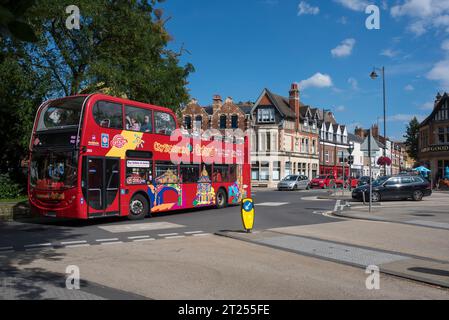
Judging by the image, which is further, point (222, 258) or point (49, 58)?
point (49, 58)

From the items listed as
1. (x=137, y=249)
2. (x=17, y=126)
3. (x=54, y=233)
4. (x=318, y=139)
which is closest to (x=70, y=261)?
(x=137, y=249)

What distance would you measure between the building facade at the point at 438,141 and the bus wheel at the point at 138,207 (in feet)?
133

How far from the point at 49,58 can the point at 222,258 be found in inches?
607

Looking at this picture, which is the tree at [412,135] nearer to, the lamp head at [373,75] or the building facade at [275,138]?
the building facade at [275,138]

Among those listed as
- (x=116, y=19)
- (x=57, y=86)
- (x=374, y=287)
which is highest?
(x=116, y=19)

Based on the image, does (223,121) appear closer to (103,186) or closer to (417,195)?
(417,195)

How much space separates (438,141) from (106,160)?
4481 centimetres

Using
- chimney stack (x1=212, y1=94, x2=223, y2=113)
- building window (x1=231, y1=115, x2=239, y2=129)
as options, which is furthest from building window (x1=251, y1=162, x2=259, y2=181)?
chimney stack (x1=212, y1=94, x2=223, y2=113)

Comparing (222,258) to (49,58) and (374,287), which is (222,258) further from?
(49,58)

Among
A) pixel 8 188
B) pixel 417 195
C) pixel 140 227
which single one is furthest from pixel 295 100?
pixel 140 227

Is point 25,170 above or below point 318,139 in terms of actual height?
below

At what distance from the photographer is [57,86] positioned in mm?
20562
